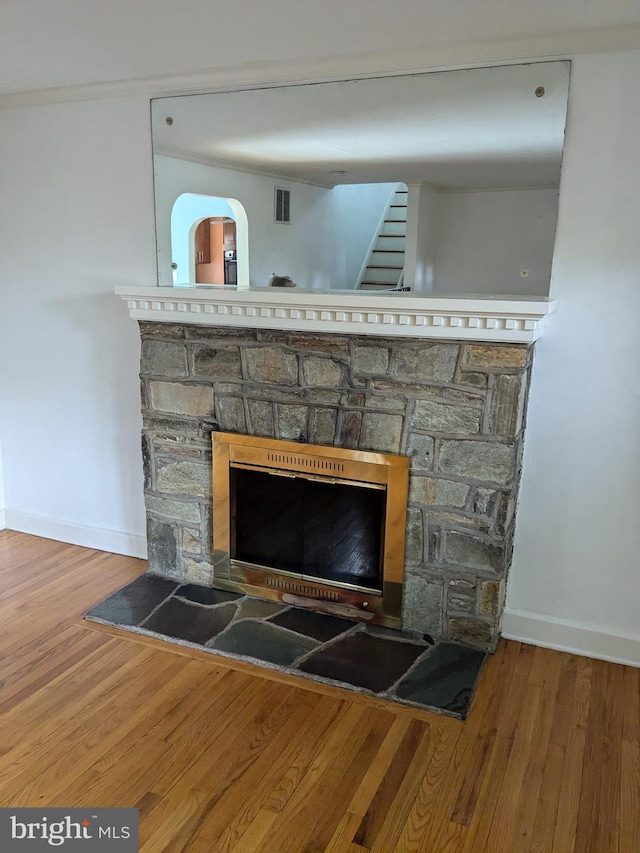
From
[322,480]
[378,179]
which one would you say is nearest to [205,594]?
[322,480]

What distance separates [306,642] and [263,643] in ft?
Result: 0.58

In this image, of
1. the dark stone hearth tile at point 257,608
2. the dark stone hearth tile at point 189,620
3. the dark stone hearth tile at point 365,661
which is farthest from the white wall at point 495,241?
the dark stone hearth tile at point 189,620

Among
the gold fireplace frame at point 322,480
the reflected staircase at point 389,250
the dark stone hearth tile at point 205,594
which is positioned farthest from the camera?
the dark stone hearth tile at point 205,594

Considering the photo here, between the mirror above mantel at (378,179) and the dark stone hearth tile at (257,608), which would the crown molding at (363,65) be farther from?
the dark stone hearth tile at (257,608)

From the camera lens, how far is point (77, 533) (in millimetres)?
3689

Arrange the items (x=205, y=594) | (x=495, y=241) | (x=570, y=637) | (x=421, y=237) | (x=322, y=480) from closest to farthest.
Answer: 1. (x=495, y=241)
2. (x=421, y=237)
3. (x=570, y=637)
4. (x=322, y=480)
5. (x=205, y=594)

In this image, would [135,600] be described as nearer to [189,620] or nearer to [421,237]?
[189,620]

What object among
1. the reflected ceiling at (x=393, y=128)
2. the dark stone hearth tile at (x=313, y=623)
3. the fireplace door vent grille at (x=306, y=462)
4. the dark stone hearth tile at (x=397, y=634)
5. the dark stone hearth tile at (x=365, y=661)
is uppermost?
the reflected ceiling at (x=393, y=128)

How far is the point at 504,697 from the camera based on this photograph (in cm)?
246

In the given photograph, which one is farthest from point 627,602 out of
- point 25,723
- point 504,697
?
point 25,723

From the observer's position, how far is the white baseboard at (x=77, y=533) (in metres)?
3.56

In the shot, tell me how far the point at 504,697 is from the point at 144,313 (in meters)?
2.16

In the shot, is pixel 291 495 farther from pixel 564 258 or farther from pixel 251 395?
pixel 564 258

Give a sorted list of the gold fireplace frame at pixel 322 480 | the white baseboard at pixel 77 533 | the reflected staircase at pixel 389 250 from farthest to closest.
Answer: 1. the white baseboard at pixel 77 533
2. the gold fireplace frame at pixel 322 480
3. the reflected staircase at pixel 389 250
